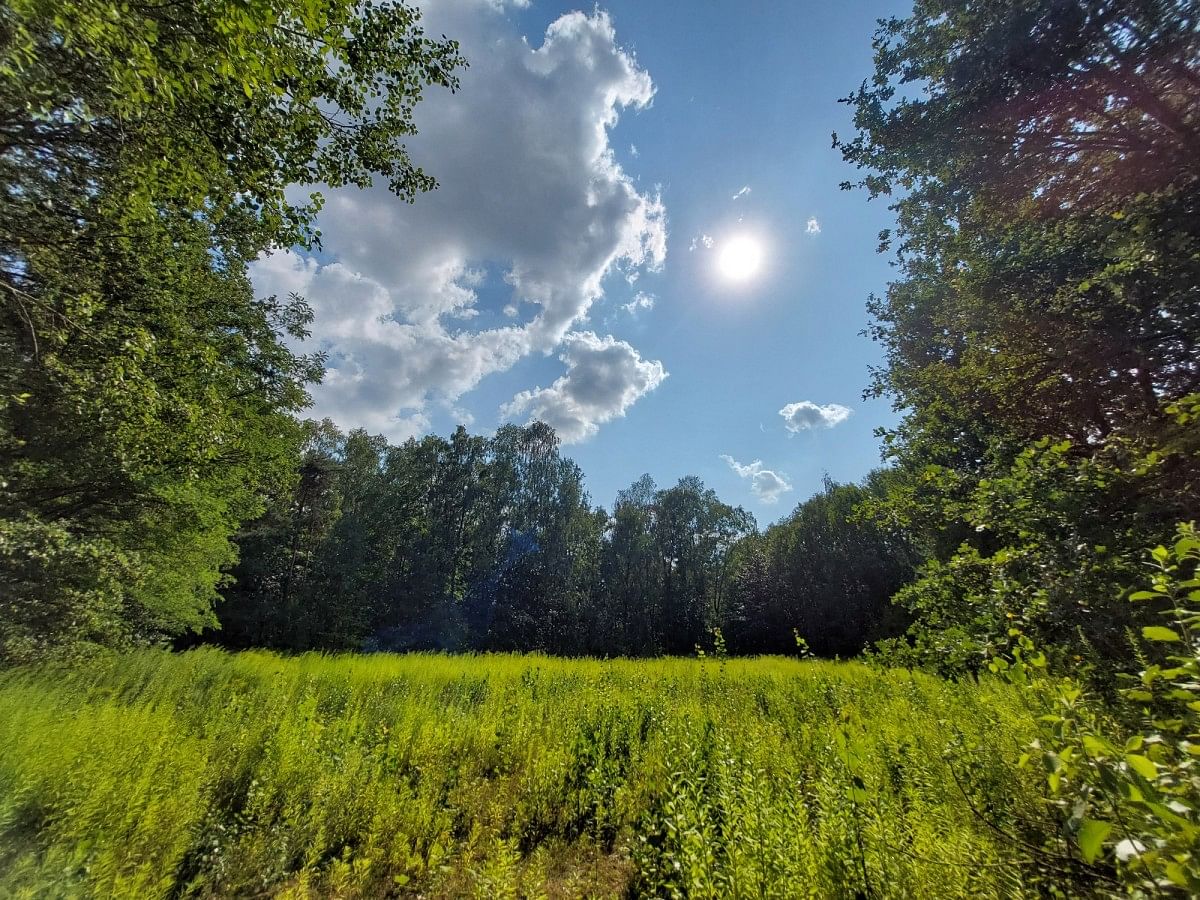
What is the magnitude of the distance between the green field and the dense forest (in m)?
0.04

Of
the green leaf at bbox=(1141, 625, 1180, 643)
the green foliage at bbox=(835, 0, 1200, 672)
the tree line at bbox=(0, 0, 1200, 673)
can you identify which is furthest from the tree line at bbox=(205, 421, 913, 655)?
the green leaf at bbox=(1141, 625, 1180, 643)

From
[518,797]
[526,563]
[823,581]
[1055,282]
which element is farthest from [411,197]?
[823,581]

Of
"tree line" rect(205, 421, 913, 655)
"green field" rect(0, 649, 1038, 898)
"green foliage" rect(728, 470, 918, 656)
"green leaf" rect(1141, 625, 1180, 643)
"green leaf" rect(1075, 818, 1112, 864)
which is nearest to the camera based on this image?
"green leaf" rect(1075, 818, 1112, 864)

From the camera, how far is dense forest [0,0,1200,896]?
8.68 ft

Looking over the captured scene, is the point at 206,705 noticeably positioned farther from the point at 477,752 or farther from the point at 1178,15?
the point at 1178,15

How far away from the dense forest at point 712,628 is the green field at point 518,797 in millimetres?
42

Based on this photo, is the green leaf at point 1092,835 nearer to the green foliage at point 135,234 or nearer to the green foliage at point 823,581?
the green foliage at point 135,234

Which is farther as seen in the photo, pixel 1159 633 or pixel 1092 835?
pixel 1159 633

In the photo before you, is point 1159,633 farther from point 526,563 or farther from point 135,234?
point 526,563

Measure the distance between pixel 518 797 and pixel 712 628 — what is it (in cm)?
352

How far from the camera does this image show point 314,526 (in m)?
30.0

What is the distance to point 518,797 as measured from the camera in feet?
13.1

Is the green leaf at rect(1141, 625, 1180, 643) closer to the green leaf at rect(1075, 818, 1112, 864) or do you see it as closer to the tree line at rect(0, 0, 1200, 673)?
the green leaf at rect(1075, 818, 1112, 864)

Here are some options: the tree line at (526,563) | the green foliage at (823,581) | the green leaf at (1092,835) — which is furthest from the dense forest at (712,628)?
the green foliage at (823,581)
